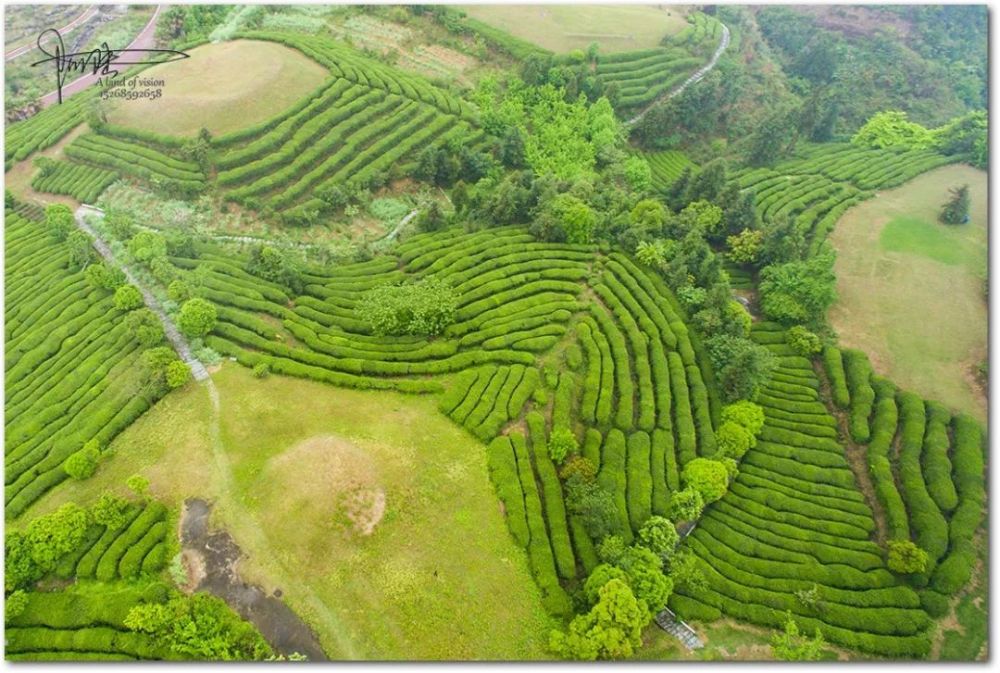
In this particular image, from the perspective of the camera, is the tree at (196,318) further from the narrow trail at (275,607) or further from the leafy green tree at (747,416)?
the leafy green tree at (747,416)

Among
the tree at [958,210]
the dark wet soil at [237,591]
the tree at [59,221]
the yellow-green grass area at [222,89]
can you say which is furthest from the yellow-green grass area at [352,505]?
the tree at [958,210]

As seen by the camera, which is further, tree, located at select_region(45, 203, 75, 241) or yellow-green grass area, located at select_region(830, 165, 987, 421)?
tree, located at select_region(45, 203, 75, 241)

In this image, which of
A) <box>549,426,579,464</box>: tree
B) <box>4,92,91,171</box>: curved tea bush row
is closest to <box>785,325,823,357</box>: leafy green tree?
<box>549,426,579,464</box>: tree

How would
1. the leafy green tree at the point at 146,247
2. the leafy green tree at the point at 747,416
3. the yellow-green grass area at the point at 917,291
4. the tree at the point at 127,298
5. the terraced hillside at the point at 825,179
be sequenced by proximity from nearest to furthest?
the leafy green tree at the point at 747,416
the tree at the point at 127,298
the yellow-green grass area at the point at 917,291
the leafy green tree at the point at 146,247
the terraced hillside at the point at 825,179

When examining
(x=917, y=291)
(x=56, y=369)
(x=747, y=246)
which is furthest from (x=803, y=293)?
(x=56, y=369)

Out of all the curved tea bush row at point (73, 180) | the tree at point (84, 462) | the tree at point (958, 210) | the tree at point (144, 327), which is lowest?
the tree at point (84, 462)

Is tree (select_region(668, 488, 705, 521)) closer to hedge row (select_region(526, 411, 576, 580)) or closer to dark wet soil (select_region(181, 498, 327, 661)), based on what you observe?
hedge row (select_region(526, 411, 576, 580))

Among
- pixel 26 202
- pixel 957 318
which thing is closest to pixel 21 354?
pixel 26 202
